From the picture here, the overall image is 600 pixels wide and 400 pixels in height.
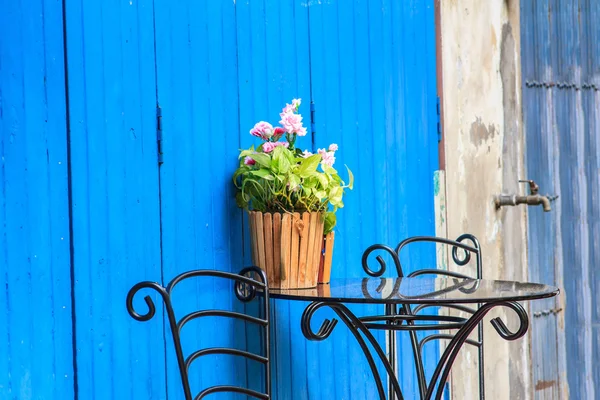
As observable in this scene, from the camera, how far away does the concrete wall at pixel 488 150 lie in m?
4.06

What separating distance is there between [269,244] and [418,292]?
500mm

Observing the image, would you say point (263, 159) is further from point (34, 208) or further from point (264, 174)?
point (34, 208)

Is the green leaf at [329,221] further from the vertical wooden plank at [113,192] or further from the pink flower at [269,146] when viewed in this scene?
the vertical wooden plank at [113,192]

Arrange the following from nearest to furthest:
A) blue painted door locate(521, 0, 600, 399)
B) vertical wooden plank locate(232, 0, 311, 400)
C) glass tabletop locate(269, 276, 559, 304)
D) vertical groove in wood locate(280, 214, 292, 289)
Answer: glass tabletop locate(269, 276, 559, 304)
vertical groove in wood locate(280, 214, 292, 289)
vertical wooden plank locate(232, 0, 311, 400)
blue painted door locate(521, 0, 600, 399)

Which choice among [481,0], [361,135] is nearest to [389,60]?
[361,135]

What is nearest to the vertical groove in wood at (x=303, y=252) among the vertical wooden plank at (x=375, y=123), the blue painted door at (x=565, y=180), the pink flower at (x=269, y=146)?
the pink flower at (x=269, y=146)

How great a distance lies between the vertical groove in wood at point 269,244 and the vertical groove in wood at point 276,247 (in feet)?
0.04

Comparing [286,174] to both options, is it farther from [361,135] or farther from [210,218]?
[361,135]

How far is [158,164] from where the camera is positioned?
2725 mm

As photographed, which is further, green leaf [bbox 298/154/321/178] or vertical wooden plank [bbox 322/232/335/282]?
vertical wooden plank [bbox 322/232/335/282]

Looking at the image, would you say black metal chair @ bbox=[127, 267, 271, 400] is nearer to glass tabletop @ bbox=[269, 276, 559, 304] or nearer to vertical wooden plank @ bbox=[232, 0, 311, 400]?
glass tabletop @ bbox=[269, 276, 559, 304]

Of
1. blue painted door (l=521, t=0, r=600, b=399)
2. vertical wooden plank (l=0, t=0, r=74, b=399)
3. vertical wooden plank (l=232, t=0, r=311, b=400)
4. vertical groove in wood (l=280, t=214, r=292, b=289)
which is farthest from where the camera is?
blue painted door (l=521, t=0, r=600, b=399)

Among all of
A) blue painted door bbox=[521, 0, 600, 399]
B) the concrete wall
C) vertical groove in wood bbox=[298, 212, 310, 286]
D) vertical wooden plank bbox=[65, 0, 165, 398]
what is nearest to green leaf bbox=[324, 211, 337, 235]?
vertical groove in wood bbox=[298, 212, 310, 286]

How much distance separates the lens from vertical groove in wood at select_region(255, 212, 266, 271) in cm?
279
